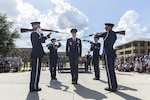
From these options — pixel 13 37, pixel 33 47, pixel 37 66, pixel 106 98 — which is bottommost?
pixel 106 98

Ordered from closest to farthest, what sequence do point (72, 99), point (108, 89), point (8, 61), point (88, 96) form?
1. point (72, 99)
2. point (88, 96)
3. point (108, 89)
4. point (8, 61)

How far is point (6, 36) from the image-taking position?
134ft

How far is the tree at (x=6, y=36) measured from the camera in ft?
129

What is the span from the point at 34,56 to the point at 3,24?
35364mm

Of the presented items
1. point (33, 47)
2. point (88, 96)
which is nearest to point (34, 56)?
point (33, 47)

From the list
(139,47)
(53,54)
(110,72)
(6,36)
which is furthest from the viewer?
(139,47)

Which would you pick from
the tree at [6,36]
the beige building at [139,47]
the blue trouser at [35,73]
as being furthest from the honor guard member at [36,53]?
the beige building at [139,47]

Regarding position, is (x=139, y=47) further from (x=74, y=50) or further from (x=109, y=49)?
(x=109, y=49)

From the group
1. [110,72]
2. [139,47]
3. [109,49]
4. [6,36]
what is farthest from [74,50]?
[139,47]

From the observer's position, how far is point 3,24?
41781mm

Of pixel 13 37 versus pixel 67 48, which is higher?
pixel 13 37

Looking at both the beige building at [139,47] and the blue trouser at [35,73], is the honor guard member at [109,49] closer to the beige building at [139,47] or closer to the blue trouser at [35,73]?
the blue trouser at [35,73]

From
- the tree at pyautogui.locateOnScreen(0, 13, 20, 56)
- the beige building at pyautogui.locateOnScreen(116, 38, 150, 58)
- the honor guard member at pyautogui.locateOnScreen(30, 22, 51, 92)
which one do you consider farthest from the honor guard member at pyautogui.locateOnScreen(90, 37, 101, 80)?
the beige building at pyautogui.locateOnScreen(116, 38, 150, 58)

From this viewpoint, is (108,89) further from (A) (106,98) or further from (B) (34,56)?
(B) (34,56)
